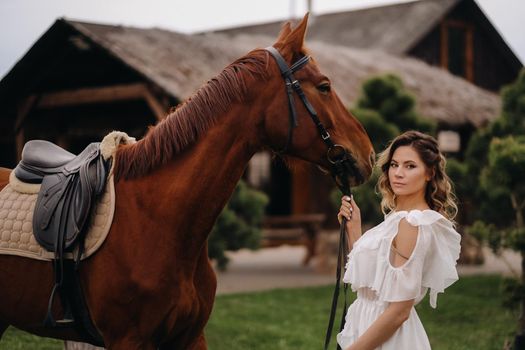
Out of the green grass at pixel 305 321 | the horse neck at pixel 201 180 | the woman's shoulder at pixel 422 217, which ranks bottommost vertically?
the green grass at pixel 305 321

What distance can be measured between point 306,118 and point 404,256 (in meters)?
0.76

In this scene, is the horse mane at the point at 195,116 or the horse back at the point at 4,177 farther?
the horse back at the point at 4,177

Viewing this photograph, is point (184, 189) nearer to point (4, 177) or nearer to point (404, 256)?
point (404, 256)

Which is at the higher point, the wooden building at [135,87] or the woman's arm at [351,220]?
the wooden building at [135,87]

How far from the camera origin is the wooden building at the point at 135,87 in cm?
934

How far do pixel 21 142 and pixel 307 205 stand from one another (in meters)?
5.11

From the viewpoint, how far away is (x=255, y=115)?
2.82 m

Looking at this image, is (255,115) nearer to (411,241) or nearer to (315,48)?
(411,241)

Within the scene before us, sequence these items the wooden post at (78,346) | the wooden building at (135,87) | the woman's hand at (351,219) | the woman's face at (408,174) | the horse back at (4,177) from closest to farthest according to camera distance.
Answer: the woman's face at (408,174) → the woman's hand at (351,219) → the horse back at (4,177) → the wooden post at (78,346) → the wooden building at (135,87)

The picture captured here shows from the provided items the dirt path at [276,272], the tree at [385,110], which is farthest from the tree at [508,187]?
the tree at [385,110]

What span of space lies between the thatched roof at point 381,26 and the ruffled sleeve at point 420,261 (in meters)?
16.8

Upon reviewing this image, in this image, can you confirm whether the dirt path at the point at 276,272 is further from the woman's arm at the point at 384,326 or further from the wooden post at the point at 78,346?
the woman's arm at the point at 384,326

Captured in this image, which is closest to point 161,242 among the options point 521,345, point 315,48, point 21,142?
point 521,345

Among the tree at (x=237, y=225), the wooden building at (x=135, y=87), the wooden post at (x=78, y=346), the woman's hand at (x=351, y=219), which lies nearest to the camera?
the woman's hand at (x=351, y=219)
